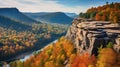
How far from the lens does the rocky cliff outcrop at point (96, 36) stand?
11419 cm

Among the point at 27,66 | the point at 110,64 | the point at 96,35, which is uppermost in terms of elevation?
the point at 96,35

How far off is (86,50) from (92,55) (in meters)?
7.98

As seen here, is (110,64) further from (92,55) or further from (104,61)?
(92,55)

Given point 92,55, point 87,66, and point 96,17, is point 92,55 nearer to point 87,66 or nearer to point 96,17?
point 87,66

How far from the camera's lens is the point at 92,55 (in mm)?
112312

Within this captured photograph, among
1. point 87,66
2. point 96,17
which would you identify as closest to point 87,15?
point 96,17

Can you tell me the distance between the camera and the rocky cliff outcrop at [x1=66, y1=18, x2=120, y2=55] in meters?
114

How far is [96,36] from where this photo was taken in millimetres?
115812

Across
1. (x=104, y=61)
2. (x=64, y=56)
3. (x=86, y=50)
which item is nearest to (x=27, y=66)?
(x=64, y=56)

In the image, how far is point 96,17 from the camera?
14362 cm

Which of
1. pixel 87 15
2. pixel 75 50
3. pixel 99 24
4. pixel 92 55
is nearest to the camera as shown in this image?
pixel 92 55

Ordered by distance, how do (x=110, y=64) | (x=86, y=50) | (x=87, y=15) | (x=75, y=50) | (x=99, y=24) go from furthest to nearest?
(x=87, y=15) < (x=75, y=50) < (x=99, y=24) < (x=86, y=50) < (x=110, y=64)

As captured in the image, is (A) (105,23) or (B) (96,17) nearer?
(A) (105,23)

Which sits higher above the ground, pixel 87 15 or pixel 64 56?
pixel 87 15
